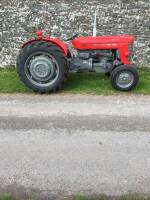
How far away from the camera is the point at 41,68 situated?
9.54 meters

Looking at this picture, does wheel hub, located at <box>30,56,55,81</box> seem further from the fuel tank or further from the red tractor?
the fuel tank

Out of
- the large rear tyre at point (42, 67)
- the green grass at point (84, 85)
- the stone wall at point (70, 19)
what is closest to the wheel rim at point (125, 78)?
the green grass at point (84, 85)

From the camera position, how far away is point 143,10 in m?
11.2

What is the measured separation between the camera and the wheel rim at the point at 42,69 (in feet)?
31.1

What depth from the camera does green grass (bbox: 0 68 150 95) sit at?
9578mm

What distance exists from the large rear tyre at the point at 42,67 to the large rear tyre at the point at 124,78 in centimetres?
97

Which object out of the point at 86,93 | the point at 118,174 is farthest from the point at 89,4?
the point at 118,174

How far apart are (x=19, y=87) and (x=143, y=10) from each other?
11.7ft

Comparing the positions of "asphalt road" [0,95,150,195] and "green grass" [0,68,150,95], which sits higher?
"green grass" [0,68,150,95]

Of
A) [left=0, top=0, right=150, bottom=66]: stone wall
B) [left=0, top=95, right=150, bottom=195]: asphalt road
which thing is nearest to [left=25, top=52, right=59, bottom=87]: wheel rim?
[left=0, top=95, right=150, bottom=195]: asphalt road

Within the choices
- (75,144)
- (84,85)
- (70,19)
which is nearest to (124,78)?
(84,85)

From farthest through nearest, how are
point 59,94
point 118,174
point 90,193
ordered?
point 59,94 → point 118,174 → point 90,193

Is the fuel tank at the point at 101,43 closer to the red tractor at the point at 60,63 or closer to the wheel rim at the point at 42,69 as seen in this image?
the red tractor at the point at 60,63

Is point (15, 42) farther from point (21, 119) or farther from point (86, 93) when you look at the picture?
point (21, 119)
